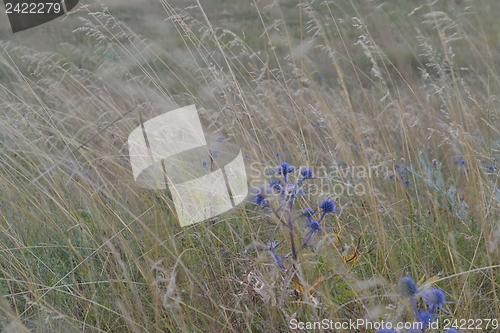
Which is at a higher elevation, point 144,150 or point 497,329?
point 144,150

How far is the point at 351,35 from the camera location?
948 cm

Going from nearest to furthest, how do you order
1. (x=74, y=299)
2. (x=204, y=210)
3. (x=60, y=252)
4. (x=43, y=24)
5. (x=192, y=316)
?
1. (x=192, y=316)
2. (x=74, y=299)
3. (x=204, y=210)
4. (x=60, y=252)
5. (x=43, y=24)

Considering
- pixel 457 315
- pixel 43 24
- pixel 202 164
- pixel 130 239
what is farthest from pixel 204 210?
pixel 43 24

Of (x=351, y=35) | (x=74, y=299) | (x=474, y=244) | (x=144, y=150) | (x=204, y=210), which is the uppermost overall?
(x=144, y=150)

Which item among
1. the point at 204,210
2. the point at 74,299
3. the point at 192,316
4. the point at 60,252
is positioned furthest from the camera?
the point at 60,252

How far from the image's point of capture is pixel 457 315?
1577 millimetres

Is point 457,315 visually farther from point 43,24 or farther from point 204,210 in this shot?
point 43,24

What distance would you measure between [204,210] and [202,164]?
566mm

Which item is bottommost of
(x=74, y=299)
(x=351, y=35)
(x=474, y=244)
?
(x=351, y=35)

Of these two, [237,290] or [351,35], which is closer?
[237,290]

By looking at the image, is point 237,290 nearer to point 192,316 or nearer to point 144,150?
point 192,316

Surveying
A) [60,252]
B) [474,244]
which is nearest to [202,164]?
[60,252]

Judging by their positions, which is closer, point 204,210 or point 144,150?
point 204,210

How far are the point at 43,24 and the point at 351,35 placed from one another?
559 cm
